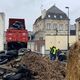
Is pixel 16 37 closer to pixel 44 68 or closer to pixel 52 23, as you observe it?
pixel 44 68

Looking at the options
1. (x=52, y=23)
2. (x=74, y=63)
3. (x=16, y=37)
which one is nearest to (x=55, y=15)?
(x=52, y=23)

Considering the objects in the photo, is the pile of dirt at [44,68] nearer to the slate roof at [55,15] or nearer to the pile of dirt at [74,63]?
the pile of dirt at [74,63]

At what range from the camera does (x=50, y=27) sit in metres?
113

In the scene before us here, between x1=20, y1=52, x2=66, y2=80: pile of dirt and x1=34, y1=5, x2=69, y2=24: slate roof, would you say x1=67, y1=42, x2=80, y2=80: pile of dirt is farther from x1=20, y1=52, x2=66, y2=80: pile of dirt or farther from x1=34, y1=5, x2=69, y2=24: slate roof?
x1=34, y1=5, x2=69, y2=24: slate roof

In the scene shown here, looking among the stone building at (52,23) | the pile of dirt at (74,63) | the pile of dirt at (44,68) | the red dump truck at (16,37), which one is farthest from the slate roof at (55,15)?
the pile of dirt at (74,63)

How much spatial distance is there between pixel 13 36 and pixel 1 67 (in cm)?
1073

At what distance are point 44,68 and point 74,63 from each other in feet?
35.3

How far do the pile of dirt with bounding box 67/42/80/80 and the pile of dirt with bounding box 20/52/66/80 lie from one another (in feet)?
31.2

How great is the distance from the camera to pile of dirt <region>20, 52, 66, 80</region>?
12955mm

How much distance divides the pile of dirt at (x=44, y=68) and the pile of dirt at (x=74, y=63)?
9501 mm

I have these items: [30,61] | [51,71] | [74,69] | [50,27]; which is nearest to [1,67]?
[30,61]

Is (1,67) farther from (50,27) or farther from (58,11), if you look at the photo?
(58,11)

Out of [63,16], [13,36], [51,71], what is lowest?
[51,71]

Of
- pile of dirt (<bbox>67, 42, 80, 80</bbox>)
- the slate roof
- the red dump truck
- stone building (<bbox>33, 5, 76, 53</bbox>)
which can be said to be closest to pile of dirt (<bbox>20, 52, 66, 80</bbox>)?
pile of dirt (<bbox>67, 42, 80, 80</bbox>)
